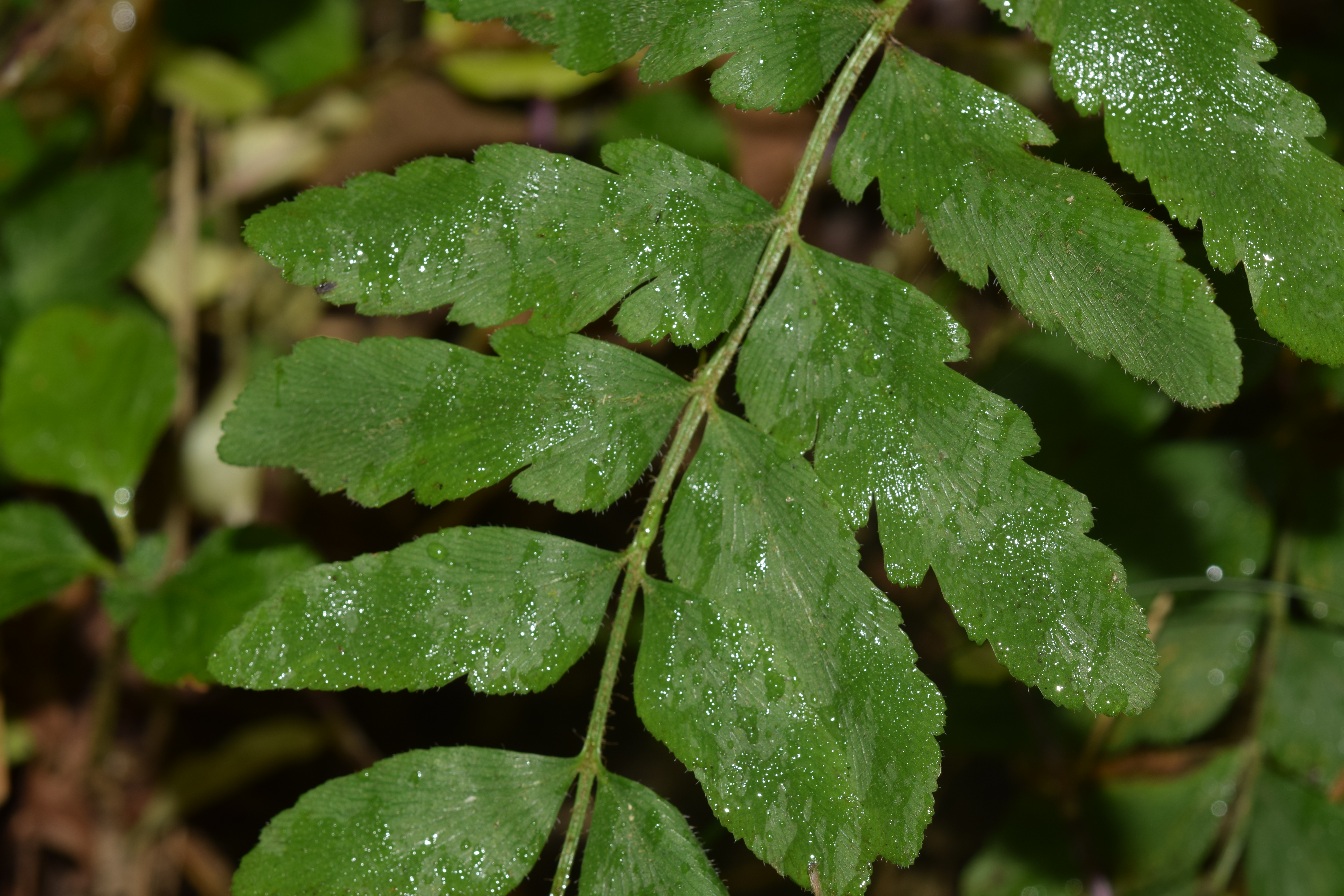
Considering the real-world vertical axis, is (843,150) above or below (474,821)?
above

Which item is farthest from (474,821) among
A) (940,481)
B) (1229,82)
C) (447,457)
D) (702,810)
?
(1229,82)

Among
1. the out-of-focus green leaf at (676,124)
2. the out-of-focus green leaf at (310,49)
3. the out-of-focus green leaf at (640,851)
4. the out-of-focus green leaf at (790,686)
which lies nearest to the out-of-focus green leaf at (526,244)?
the out-of-focus green leaf at (790,686)

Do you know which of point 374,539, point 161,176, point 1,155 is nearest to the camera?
point 1,155

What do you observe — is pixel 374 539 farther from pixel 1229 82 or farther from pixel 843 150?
pixel 1229 82

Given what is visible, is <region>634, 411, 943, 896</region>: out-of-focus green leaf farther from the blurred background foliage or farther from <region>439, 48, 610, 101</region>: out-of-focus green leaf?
<region>439, 48, 610, 101</region>: out-of-focus green leaf

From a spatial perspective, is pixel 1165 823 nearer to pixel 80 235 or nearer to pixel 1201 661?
pixel 1201 661

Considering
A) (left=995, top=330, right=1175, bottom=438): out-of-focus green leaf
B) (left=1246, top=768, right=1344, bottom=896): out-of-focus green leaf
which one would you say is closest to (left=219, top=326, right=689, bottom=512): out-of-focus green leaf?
(left=995, top=330, right=1175, bottom=438): out-of-focus green leaf

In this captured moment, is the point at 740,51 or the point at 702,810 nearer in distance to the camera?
the point at 740,51
